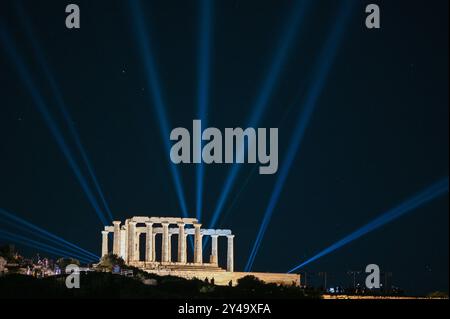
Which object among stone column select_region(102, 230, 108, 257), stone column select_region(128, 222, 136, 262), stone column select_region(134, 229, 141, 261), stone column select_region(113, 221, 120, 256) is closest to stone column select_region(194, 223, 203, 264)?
stone column select_region(134, 229, 141, 261)

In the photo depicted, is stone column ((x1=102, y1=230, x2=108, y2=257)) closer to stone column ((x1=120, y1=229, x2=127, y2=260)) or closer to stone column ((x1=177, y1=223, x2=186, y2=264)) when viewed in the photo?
stone column ((x1=120, y1=229, x2=127, y2=260))

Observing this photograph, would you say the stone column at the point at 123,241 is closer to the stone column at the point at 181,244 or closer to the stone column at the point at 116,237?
the stone column at the point at 116,237

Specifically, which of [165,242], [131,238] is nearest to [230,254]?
[165,242]

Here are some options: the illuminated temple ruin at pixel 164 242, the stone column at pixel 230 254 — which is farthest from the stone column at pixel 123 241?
the stone column at pixel 230 254

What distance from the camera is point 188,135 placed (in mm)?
140500

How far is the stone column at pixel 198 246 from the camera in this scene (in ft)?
480

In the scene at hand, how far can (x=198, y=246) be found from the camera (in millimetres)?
148625

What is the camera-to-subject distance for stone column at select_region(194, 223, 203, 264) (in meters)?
146

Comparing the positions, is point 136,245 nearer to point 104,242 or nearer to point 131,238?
point 131,238

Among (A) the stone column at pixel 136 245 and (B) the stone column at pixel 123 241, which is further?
(B) the stone column at pixel 123 241

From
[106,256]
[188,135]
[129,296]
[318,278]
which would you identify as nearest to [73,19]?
[188,135]

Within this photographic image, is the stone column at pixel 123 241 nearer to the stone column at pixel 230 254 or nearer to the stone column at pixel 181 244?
the stone column at pixel 181 244

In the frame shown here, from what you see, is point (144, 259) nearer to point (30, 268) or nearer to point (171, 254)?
point (171, 254)
